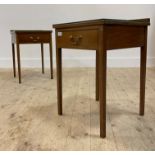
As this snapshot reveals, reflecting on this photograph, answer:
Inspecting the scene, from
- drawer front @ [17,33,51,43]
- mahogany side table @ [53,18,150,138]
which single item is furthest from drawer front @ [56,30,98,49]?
drawer front @ [17,33,51,43]

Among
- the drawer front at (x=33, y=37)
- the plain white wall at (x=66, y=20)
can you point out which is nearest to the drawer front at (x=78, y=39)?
the drawer front at (x=33, y=37)

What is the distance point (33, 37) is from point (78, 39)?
64.5 inches

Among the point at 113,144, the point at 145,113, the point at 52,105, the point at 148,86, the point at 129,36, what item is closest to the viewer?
the point at 113,144

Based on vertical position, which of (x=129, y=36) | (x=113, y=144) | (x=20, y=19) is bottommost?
(x=113, y=144)

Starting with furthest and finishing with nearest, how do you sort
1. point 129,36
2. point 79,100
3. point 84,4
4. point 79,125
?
point 84,4
point 79,100
point 79,125
point 129,36

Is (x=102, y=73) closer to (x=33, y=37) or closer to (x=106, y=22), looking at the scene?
(x=106, y=22)

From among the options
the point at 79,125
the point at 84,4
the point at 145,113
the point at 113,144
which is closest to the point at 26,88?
the point at 79,125

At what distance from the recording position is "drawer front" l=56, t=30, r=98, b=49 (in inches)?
50.1

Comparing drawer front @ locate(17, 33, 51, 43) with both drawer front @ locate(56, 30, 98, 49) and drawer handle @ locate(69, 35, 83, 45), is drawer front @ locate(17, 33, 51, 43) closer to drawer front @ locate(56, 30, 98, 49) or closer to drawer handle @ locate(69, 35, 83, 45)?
drawer front @ locate(56, 30, 98, 49)

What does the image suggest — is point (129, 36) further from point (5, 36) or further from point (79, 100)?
point (5, 36)

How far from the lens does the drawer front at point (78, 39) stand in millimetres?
1272

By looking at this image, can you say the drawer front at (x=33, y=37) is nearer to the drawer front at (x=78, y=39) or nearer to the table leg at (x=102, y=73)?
the drawer front at (x=78, y=39)

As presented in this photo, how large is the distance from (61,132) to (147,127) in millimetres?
537

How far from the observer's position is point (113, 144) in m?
1.25
